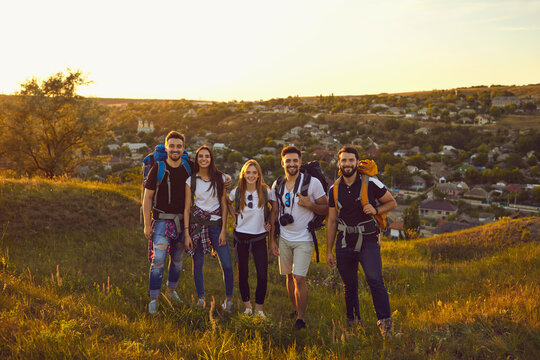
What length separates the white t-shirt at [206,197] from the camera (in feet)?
14.3

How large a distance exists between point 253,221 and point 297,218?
0.56 meters

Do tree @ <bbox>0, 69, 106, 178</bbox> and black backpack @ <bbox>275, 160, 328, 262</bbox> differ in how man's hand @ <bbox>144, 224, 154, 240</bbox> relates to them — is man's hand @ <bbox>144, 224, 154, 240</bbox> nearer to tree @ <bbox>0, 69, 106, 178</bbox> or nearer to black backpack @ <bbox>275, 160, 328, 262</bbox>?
black backpack @ <bbox>275, 160, 328, 262</bbox>

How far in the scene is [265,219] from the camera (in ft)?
14.0

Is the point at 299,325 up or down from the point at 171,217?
down

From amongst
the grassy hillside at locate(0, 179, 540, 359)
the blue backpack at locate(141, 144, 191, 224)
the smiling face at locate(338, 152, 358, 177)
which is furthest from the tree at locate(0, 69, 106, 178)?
the smiling face at locate(338, 152, 358, 177)

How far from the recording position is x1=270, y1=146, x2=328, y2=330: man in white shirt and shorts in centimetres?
403

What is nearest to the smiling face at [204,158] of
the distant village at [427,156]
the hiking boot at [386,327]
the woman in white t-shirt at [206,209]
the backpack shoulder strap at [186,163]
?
the woman in white t-shirt at [206,209]

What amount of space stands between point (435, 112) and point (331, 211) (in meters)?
123

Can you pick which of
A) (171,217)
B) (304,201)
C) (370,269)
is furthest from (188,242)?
(370,269)

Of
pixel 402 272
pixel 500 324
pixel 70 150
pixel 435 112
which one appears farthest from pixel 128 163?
pixel 435 112

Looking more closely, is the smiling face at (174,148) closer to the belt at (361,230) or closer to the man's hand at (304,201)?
the man's hand at (304,201)

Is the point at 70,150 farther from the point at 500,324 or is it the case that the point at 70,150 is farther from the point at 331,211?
the point at 500,324

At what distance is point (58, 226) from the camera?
7855 millimetres

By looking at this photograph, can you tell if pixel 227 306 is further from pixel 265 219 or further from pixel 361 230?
pixel 361 230
